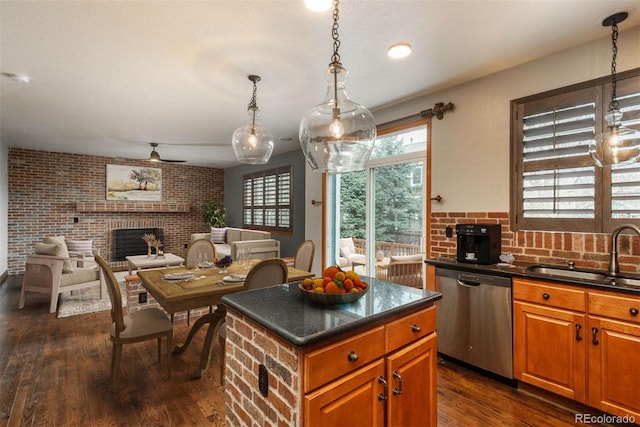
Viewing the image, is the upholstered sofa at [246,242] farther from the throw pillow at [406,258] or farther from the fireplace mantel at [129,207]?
the throw pillow at [406,258]

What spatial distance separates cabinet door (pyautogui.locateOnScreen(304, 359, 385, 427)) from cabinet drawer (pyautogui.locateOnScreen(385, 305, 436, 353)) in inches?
4.6

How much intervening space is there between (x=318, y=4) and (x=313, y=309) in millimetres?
1777

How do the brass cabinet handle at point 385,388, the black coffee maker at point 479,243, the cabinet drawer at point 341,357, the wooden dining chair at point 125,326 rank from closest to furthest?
the cabinet drawer at point 341,357 < the brass cabinet handle at point 385,388 < the wooden dining chair at point 125,326 < the black coffee maker at point 479,243

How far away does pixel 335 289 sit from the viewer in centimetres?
152

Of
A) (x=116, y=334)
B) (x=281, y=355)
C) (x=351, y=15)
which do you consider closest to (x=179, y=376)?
(x=116, y=334)

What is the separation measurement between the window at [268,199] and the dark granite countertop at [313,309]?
15.9 feet

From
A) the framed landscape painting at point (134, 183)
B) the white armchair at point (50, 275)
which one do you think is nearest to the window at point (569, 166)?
the white armchair at point (50, 275)

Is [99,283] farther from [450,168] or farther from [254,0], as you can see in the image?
[450,168]

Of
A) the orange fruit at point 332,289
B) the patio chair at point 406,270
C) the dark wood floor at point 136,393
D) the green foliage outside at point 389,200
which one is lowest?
the dark wood floor at point 136,393

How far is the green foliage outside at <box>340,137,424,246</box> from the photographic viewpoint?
366cm

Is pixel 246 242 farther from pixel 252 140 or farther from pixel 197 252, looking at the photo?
pixel 252 140

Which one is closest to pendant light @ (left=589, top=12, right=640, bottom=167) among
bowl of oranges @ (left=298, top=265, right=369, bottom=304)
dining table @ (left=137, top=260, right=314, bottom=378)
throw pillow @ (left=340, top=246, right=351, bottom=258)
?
bowl of oranges @ (left=298, top=265, right=369, bottom=304)

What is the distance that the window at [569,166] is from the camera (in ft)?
Answer: 7.47

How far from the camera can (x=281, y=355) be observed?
1.22 meters
